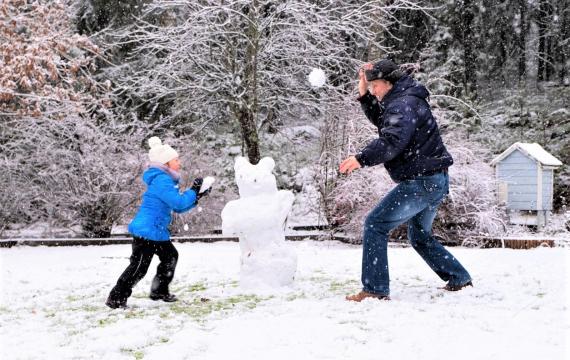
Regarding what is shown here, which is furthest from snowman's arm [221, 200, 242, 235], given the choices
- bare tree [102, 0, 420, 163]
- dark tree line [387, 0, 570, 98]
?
dark tree line [387, 0, 570, 98]

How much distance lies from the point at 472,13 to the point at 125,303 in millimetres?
19280

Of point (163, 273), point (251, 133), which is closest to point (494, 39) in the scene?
point (251, 133)

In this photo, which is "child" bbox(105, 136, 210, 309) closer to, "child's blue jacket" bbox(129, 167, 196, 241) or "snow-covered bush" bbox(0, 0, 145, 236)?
"child's blue jacket" bbox(129, 167, 196, 241)

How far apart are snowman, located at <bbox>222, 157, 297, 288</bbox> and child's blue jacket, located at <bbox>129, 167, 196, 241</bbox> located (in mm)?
533

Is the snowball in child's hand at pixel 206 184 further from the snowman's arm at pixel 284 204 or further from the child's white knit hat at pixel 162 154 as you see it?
the snowman's arm at pixel 284 204

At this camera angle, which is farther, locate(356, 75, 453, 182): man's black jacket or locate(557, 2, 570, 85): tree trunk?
locate(557, 2, 570, 85): tree trunk

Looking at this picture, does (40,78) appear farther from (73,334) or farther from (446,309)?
(446,309)

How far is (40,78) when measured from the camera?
930cm

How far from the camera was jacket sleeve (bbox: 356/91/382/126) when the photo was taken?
182 inches

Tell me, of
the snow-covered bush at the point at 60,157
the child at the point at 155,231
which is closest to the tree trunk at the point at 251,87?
the snow-covered bush at the point at 60,157

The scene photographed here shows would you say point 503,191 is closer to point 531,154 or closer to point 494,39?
point 531,154

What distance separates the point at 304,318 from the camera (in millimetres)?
3627

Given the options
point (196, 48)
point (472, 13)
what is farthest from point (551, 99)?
point (196, 48)

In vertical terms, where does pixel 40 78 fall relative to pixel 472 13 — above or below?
below
